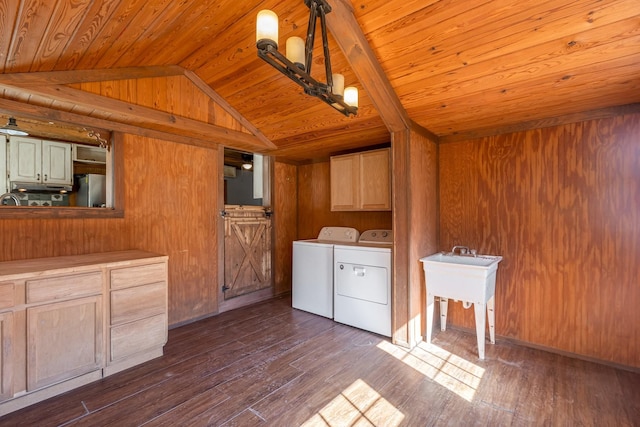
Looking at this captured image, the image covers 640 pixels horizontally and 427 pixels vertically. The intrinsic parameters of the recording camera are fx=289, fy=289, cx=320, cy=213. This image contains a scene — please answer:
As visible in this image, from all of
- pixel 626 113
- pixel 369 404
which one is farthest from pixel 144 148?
pixel 626 113

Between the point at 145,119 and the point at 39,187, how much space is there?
2267mm

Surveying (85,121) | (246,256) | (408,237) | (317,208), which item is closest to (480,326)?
(408,237)

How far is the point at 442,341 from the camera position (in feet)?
9.62

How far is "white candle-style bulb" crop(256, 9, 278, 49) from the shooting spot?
1336mm

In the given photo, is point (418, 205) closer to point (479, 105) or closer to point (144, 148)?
point (479, 105)

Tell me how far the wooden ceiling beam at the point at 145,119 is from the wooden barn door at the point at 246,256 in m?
0.92

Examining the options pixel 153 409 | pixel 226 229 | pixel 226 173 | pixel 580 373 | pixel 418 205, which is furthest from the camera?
pixel 226 173

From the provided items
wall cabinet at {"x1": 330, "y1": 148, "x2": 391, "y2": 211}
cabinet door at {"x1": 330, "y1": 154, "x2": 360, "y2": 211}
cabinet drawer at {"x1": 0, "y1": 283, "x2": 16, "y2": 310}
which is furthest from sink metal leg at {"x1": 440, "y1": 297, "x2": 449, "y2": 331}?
cabinet drawer at {"x1": 0, "y1": 283, "x2": 16, "y2": 310}

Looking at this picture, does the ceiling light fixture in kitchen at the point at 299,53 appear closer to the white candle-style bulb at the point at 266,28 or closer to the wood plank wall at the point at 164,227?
the white candle-style bulb at the point at 266,28

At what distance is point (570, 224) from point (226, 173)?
17.8ft

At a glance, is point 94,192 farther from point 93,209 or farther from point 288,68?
point 288,68

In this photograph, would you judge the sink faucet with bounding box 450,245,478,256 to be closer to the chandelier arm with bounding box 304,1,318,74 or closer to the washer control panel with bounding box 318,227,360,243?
the washer control panel with bounding box 318,227,360,243

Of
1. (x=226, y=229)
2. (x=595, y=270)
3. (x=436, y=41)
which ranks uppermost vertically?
(x=436, y=41)

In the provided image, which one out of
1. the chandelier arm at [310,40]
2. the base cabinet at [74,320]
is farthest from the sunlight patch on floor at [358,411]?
the chandelier arm at [310,40]
